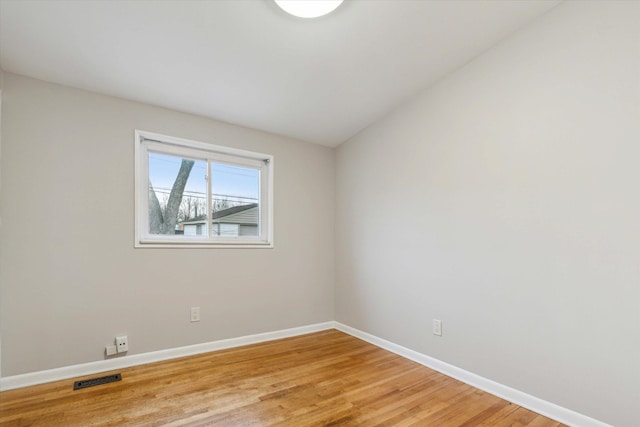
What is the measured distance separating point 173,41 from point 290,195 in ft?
6.17

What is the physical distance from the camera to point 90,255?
2.50 m

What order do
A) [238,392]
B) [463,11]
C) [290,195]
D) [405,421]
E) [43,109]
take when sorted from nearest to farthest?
[405,421]
[463,11]
[238,392]
[43,109]
[290,195]

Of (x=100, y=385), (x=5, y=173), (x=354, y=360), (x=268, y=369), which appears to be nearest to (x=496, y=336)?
(x=354, y=360)

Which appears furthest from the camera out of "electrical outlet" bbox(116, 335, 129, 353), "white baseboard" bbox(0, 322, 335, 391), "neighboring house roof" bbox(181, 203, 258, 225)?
"neighboring house roof" bbox(181, 203, 258, 225)

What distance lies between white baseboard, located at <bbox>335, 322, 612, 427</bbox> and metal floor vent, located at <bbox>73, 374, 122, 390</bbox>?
2.29 m

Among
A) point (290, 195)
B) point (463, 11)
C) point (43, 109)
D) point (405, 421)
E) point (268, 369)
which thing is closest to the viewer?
point (405, 421)

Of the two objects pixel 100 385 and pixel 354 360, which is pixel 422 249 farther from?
pixel 100 385

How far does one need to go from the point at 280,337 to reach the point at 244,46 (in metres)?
2.79

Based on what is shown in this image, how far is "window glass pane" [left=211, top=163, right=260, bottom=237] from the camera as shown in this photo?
3238mm

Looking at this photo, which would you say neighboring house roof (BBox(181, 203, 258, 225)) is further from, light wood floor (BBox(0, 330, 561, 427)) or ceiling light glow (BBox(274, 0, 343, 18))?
ceiling light glow (BBox(274, 0, 343, 18))

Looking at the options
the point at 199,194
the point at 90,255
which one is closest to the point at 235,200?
the point at 199,194

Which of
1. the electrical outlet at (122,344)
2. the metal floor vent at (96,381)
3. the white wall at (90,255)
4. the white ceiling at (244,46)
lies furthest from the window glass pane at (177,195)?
the metal floor vent at (96,381)

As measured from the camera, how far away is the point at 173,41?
7.00ft

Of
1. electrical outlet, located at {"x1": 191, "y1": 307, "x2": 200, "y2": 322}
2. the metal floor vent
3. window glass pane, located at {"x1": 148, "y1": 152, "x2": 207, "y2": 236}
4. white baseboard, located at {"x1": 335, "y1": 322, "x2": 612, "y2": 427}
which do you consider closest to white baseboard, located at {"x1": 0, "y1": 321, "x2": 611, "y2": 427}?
white baseboard, located at {"x1": 335, "y1": 322, "x2": 612, "y2": 427}
